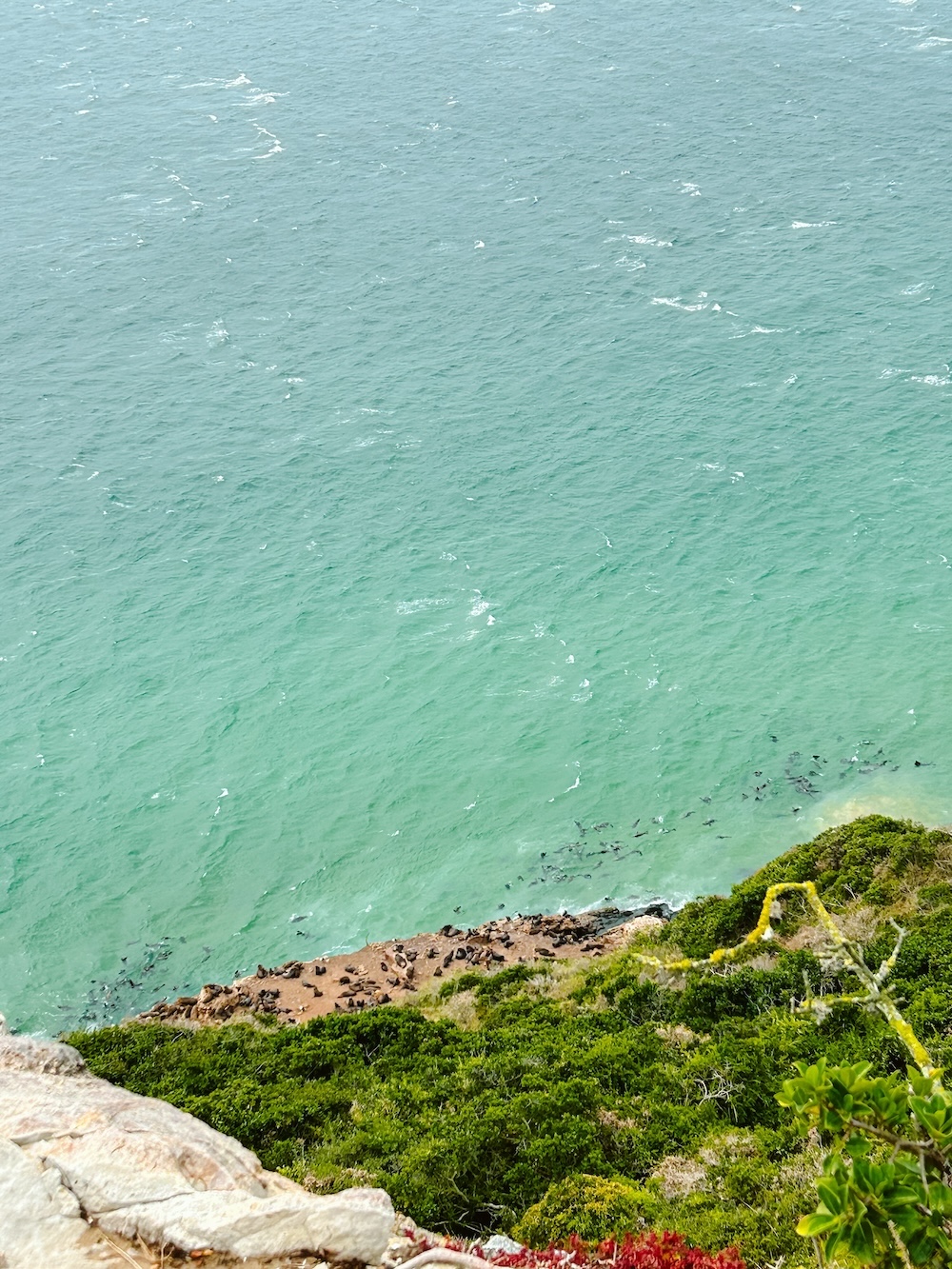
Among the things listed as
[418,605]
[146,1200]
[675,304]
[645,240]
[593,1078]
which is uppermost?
[146,1200]

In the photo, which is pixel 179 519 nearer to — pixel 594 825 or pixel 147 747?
pixel 147 747

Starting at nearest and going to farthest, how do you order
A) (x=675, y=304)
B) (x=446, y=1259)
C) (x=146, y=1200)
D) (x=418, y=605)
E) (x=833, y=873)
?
(x=446, y=1259), (x=146, y=1200), (x=833, y=873), (x=418, y=605), (x=675, y=304)

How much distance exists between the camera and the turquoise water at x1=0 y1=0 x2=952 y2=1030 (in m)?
53.8

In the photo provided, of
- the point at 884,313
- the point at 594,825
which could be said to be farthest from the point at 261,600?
the point at 884,313

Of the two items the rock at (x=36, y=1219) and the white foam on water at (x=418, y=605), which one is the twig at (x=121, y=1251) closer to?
the rock at (x=36, y=1219)

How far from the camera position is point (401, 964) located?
4562cm

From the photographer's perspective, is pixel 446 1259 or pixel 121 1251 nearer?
pixel 446 1259

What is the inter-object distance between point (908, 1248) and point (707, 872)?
4079 centimetres

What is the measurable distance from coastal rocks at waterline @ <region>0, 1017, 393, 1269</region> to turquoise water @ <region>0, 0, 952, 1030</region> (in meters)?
28.0

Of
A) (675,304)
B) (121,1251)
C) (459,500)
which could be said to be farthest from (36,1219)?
(675,304)

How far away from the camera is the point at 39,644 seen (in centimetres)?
6700

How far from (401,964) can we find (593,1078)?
1785 cm

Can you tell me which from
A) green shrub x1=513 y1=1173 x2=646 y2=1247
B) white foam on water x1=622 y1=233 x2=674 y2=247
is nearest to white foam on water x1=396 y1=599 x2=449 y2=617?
green shrub x1=513 y1=1173 x2=646 y2=1247

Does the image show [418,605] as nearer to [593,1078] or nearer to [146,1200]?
[593,1078]
